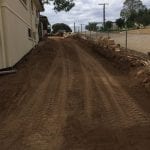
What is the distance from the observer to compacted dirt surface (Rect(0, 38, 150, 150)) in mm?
7820

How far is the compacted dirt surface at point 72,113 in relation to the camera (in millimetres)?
7820

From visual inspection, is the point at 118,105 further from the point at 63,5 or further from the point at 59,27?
the point at 59,27

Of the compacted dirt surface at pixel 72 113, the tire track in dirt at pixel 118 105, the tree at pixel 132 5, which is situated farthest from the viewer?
the tree at pixel 132 5

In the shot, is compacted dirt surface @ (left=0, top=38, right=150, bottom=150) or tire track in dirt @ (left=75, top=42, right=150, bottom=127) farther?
tire track in dirt @ (left=75, top=42, right=150, bottom=127)


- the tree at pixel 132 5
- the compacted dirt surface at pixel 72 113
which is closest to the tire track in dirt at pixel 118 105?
the compacted dirt surface at pixel 72 113

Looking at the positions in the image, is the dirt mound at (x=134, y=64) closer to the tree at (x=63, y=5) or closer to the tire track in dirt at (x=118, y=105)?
the tire track in dirt at (x=118, y=105)

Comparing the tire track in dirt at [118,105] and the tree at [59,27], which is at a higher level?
the tire track in dirt at [118,105]

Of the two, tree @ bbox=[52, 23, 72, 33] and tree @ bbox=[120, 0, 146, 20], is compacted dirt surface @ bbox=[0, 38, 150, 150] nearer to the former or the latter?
tree @ bbox=[52, 23, 72, 33]

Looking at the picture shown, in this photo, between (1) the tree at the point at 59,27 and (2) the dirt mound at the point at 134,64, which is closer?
(2) the dirt mound at the point at 134,64

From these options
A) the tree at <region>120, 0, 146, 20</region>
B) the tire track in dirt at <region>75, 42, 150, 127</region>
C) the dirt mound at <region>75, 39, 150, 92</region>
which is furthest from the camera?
the tree at <region>120, 0, 146, 20</region>

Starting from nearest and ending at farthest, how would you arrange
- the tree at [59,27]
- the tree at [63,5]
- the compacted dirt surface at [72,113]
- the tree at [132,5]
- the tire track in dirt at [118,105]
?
1. the compacted dirt surface at [72,113]
2. the tire track in dirt at [118,105]
3. the tree at [63,5]
4. the tree at [59,27]
5. the tree at [132,5]

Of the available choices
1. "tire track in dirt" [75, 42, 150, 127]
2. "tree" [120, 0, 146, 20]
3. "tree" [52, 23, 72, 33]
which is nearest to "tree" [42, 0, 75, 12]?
"tire track in dirt" [75, 42, 150, 127]

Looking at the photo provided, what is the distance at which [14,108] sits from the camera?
10.1 meters

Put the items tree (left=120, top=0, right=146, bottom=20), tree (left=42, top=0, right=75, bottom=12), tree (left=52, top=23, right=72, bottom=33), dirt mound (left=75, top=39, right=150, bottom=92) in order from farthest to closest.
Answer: tree (left=120, top=0, right=146, bottom=20)
tree (left=52, top=23, right=72, bottom=33)
tree (left=42, top=0, right=75, bottom=12)
dirt mound (left=75, top=39, right=150, bottom=92)
